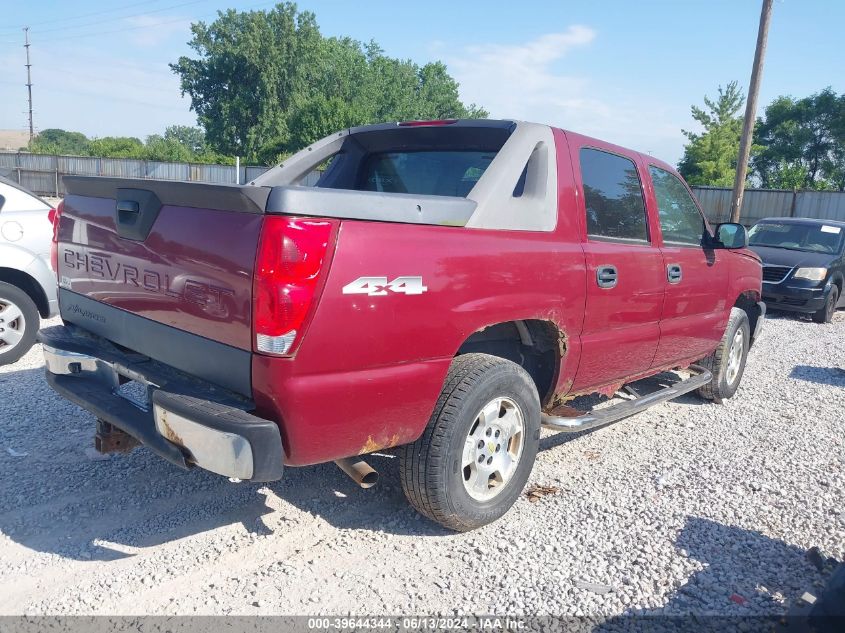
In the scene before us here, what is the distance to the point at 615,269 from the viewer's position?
152 inches

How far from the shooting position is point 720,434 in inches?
198

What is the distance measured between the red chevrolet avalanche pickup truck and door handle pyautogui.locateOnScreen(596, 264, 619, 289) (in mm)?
13

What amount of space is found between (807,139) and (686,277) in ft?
150

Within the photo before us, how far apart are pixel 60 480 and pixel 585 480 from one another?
3.03 metres

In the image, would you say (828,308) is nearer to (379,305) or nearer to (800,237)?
(800,237)

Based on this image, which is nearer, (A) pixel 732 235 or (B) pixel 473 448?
(B) pixel 473 448

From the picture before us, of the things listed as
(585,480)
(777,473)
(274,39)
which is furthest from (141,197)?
(274,39)

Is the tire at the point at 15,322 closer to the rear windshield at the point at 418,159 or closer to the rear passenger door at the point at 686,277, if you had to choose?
the rear windshield at the point at 418,159

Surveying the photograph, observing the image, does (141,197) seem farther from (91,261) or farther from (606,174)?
(606,174)

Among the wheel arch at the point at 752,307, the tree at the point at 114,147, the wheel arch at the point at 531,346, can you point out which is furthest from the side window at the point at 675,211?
the tree at the point at 114,147

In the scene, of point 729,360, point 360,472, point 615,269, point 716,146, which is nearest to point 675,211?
point 615,269

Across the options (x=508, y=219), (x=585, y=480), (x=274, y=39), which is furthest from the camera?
(x=274, y=39)

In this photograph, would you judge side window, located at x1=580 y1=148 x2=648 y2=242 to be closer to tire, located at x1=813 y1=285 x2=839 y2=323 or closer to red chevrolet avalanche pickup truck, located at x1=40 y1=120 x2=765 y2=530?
red chevrolet avalanche pickup truck, located at x1=40 y1=120 x2=765 y2=530

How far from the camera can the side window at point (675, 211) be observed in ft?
15.1
